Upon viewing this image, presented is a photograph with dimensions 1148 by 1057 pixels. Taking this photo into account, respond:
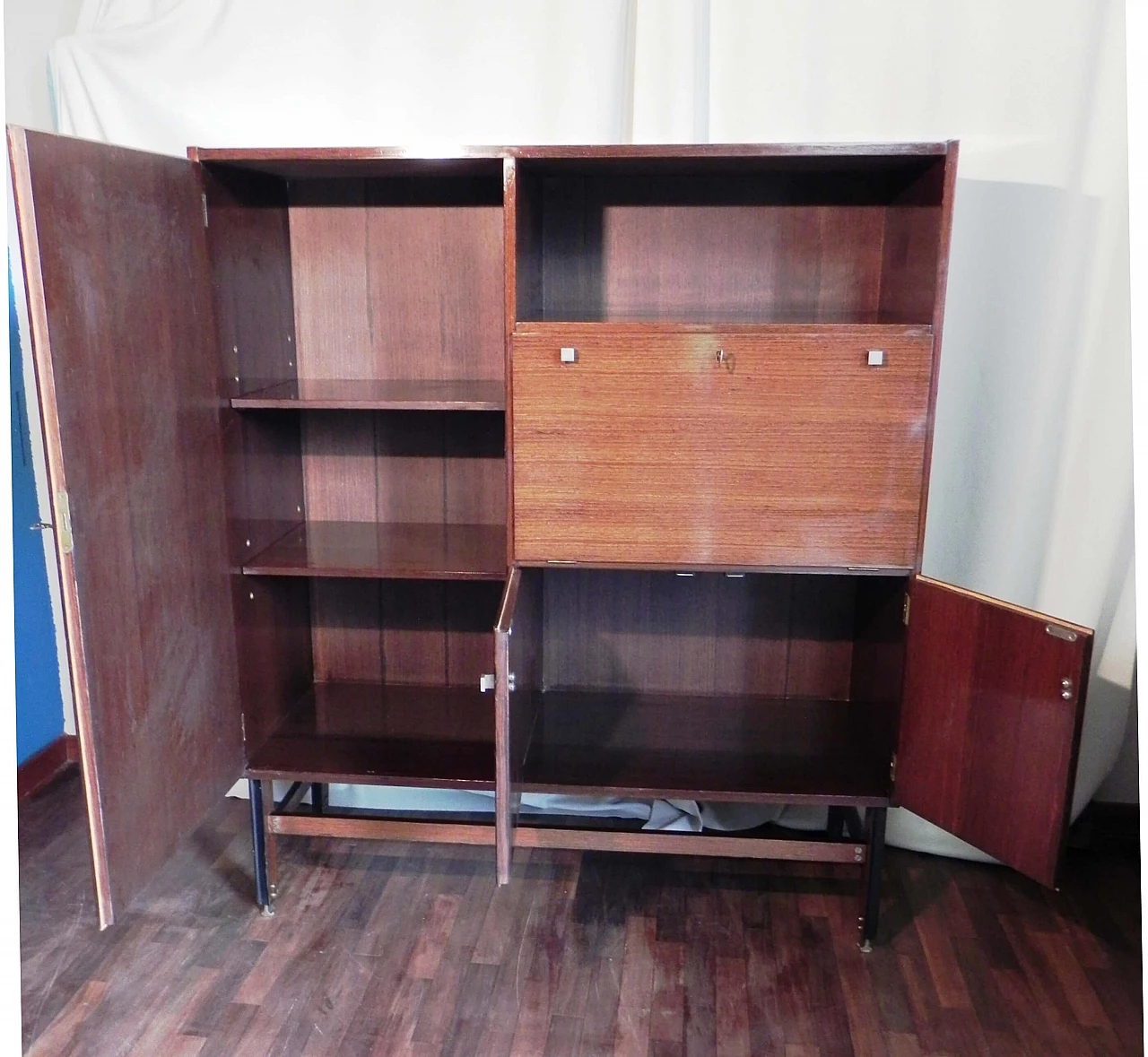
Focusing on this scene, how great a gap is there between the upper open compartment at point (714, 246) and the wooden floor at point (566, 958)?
134 cm

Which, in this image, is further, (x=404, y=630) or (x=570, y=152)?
(x=404, y=630)

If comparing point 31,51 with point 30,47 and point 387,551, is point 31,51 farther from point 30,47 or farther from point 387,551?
point 387,551

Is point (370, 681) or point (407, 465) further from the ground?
point (407, 465)

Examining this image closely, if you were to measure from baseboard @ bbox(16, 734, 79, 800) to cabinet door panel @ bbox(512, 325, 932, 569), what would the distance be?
169cm

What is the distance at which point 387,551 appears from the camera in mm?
2162

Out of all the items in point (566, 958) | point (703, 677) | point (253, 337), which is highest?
point (253, 337)

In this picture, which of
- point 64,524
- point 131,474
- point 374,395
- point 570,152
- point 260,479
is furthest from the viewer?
point 260,479

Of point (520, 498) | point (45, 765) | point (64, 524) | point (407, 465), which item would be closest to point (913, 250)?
point (520, 498)

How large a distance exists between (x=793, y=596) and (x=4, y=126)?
5.84 feet

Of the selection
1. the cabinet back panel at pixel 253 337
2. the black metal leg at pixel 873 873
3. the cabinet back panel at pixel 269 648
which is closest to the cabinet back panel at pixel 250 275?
the cabinet back panel at pixel 253 337

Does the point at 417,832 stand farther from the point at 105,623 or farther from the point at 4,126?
the point at 4,126

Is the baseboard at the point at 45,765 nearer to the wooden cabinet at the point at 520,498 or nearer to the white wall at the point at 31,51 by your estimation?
the white wall at the point at 31,51

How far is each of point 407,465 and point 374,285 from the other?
16.6 inches

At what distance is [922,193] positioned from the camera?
6.00 ft
